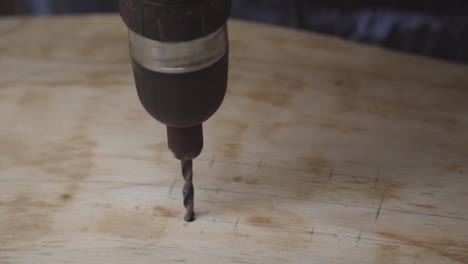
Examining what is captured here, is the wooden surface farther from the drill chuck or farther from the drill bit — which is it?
the drill chuck

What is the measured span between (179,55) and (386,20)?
1.87ft

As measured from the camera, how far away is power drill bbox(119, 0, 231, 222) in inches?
17.5

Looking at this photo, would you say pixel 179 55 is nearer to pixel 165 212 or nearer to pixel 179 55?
pixel 179 55

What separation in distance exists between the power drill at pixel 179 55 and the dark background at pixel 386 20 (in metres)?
0.52

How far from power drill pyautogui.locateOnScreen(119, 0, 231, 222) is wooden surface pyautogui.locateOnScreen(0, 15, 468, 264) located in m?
0.14

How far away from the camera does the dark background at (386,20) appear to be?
939mm

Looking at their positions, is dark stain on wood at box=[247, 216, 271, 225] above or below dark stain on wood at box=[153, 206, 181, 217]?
above

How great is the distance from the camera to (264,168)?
673mm

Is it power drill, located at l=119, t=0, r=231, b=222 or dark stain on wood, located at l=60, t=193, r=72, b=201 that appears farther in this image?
dark stain on wood, located at l=60, t=193, r=72, b=201

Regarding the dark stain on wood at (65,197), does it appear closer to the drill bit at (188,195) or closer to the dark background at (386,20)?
the drill bit at (188,195)

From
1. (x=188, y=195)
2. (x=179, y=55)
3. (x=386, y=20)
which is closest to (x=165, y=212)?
(x=188, y=195)

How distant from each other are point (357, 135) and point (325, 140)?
36 mm

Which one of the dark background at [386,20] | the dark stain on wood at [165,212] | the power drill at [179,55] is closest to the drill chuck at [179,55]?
the power drill at [179,55]

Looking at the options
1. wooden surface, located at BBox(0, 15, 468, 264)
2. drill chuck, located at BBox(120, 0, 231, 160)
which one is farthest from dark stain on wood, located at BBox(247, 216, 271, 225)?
drill chuck, located at BBox(120, 0, 231, 160)
